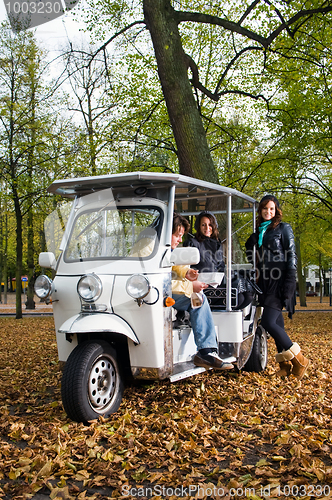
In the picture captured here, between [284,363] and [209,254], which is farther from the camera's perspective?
[209,254]

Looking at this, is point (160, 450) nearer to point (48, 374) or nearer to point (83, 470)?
point (83, 470)

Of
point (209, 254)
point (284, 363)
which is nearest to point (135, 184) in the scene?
point (209, 254)

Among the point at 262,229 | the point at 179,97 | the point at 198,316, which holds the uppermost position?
the point at 179,97

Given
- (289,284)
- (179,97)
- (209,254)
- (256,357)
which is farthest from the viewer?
(179,97)

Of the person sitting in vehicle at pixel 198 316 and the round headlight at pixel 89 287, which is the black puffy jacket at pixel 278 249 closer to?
the person sitting in vehicle at pixel 198 316

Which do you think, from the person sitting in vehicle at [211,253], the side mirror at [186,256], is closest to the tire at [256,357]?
the person sitting in vehicle at [211,253]

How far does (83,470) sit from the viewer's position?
3.40m

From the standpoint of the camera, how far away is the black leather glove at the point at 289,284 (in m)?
5.51

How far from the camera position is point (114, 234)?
5.11 meters

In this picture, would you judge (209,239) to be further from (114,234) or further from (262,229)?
(114,234)

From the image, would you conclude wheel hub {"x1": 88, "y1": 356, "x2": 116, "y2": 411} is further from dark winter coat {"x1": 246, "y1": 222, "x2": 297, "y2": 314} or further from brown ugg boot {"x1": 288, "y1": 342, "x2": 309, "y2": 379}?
brown ugg boot {"x1": 288, "y1": 342, "x2": 309, "y2": 379}

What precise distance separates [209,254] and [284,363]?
167 centimetres

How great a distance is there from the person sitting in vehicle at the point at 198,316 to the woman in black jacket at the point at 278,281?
3.00 ft

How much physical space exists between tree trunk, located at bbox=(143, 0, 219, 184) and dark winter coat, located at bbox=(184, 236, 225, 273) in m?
3.09
